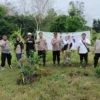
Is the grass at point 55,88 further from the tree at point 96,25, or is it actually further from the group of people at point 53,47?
the tree at point 96,25

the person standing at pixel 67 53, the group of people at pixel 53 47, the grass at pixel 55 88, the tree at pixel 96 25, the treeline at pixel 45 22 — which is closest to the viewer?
the grass at pixel 55 88

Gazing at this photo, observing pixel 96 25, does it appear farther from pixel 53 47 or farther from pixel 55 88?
pixel 55 88

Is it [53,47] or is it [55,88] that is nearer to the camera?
[55,88]

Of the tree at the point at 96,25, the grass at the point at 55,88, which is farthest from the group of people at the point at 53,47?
the tree at the point at 96,25

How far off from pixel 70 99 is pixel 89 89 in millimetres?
1008

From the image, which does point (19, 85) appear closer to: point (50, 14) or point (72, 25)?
point (72, 25)

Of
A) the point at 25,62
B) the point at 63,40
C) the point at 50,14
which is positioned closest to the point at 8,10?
the point at 50,14

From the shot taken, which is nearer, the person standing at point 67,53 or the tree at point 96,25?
the person standing at point 67,53

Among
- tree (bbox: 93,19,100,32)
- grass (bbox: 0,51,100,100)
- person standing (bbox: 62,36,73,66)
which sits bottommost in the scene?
grass (bbox: 0,51,100,100)

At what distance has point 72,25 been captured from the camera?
88.1 feet

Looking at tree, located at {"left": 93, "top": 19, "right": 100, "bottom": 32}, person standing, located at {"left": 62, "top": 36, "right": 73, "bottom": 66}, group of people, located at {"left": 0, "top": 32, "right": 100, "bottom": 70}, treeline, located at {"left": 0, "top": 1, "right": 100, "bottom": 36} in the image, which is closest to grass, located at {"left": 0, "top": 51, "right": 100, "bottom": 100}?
group of people, located at {"left": 0, "top": 32, "right": 100, "bottom": 70}

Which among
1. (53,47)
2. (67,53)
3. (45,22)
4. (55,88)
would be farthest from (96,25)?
(55,88)

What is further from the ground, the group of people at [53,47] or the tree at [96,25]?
the tree at [96,25]

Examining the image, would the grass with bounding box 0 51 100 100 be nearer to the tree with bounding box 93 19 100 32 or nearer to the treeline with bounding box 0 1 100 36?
the treeline with bounding box 0 1 100 36
